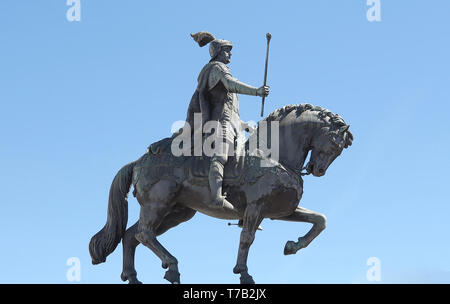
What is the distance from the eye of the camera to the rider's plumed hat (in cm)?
1770

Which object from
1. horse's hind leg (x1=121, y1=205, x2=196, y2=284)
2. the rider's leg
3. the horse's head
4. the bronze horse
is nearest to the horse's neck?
the bronze horse

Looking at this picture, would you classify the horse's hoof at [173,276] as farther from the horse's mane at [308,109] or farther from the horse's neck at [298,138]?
the horse's mane at [308,109]

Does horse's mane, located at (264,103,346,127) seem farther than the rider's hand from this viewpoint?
Yes

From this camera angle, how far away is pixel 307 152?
17.4 metres

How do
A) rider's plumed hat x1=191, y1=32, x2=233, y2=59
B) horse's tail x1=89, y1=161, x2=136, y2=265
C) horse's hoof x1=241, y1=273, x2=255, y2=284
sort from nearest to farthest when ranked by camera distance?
1. horse's hoof x1=241, y1=273, x2=255, y2=284
2. rider's plumed hat x1=191, y1=32, x2=233, y2=59
3. horse's tail x1=89, y1=161, x2=136, y2=265

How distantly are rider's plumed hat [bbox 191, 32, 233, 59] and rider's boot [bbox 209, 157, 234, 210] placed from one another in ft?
6.53

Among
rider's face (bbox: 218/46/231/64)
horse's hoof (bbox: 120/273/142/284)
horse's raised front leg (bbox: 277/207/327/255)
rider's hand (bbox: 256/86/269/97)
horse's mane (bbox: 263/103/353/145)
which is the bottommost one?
horse's hoof (bbox: 120/273/142/284)

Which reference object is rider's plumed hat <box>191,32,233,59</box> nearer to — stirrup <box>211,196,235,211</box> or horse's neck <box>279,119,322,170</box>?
horse's neck <box>279,119,322,170</box>

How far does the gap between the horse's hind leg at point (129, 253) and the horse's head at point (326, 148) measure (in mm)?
3224
